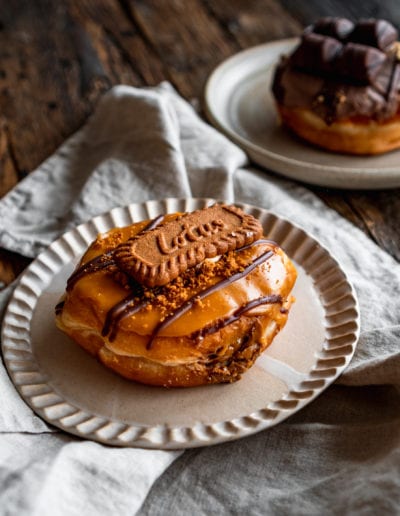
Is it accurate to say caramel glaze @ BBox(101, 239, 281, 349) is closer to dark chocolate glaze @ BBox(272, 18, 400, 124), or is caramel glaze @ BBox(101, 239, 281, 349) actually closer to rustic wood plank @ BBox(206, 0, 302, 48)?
dark chocolate glaze @ BBox(272, 18, 400, 124)

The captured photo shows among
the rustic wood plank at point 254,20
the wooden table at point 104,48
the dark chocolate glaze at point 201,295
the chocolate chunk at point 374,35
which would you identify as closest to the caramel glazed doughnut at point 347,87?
the chocolate chunk at point 374,35

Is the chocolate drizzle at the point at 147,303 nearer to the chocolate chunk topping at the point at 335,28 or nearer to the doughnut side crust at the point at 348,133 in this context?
the doughnut side crust at the point at 348,133

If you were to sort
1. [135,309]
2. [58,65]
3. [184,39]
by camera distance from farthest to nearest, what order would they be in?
[184,39]
[58,65]
[135,309]

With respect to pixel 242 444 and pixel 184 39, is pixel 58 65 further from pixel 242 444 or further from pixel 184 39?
pixel 242 444

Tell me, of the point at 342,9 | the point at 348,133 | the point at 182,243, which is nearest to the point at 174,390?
the point at 182,243

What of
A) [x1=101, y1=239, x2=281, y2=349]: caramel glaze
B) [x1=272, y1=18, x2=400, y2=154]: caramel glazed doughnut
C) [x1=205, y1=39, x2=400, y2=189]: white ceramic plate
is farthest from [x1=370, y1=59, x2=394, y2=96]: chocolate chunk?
[x1=101, y1=239, x2=281, y2=349]: caramel glaze

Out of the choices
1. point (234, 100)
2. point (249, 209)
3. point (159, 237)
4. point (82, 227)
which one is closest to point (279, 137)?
point (234, 100)
